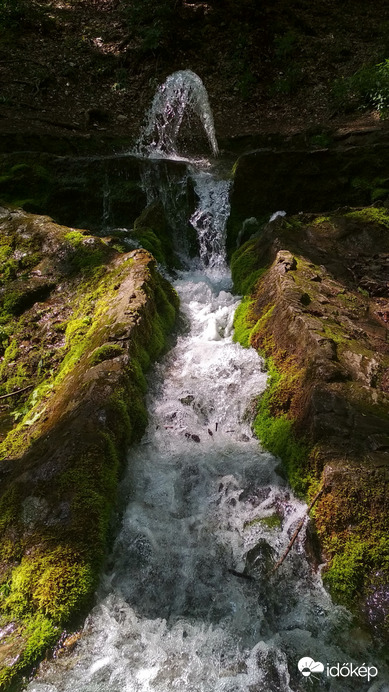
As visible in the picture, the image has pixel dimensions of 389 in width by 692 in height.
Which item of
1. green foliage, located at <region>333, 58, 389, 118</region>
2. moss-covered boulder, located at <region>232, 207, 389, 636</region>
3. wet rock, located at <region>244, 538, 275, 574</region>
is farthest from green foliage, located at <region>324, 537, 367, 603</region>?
green foliage, located at <region>333, 58, 389, 118</region>

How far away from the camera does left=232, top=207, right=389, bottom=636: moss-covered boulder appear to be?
2953mm

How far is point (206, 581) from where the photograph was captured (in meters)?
3.10

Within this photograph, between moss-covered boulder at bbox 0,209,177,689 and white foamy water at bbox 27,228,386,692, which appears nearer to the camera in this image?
white foamy water at bbox 27,228,386,692

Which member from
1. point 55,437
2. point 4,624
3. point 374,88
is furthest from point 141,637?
point 374,88

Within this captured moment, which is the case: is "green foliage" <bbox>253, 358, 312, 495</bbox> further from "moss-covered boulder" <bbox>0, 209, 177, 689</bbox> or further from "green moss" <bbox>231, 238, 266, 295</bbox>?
"green moss" <bbox>231, 238, 266, 295</bbox>

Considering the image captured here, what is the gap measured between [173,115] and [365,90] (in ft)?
16.4

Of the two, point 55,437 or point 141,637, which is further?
point 55,437

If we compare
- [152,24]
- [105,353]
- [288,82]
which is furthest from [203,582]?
[152,24]

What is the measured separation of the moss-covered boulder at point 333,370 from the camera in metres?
2.95

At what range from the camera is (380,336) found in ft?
15.8

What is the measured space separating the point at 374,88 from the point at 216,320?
30.4 ft

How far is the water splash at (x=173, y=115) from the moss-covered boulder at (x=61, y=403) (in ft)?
20.9

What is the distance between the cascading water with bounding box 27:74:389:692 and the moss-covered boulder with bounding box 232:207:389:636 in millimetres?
220

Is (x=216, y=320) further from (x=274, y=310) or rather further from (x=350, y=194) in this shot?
(x=350, y=194)
